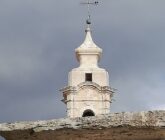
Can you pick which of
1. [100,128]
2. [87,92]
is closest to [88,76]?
[87,92]

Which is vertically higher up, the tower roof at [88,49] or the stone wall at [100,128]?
the tower roof at [88,49]

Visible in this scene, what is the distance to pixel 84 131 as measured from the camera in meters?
5.15

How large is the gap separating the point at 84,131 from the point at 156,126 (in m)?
0.61

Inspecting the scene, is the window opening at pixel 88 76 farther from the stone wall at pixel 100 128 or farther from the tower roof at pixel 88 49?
the stone wall at pixel 100 128

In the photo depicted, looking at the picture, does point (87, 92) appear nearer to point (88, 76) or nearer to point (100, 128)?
point (88, 76)

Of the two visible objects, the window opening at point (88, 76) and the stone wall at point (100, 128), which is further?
the window opening at point (88, 76)

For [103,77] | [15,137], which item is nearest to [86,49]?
→ [103,77]

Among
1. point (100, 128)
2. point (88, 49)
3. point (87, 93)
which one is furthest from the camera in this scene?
point (88, 49)

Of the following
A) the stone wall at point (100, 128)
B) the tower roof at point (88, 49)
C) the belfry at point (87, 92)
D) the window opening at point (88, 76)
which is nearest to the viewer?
the stone wall at point (100, 128)

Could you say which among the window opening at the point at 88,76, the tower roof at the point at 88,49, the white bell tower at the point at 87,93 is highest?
the tower roof at the point at 88,49

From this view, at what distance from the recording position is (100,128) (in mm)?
5059

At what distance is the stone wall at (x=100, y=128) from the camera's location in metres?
5.03

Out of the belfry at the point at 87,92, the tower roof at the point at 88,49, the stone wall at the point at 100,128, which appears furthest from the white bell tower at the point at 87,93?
the stone wall at the point at 100,128

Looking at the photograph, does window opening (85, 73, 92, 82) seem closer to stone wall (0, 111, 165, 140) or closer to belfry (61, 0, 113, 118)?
belfry (61, 0, 113, 118)
